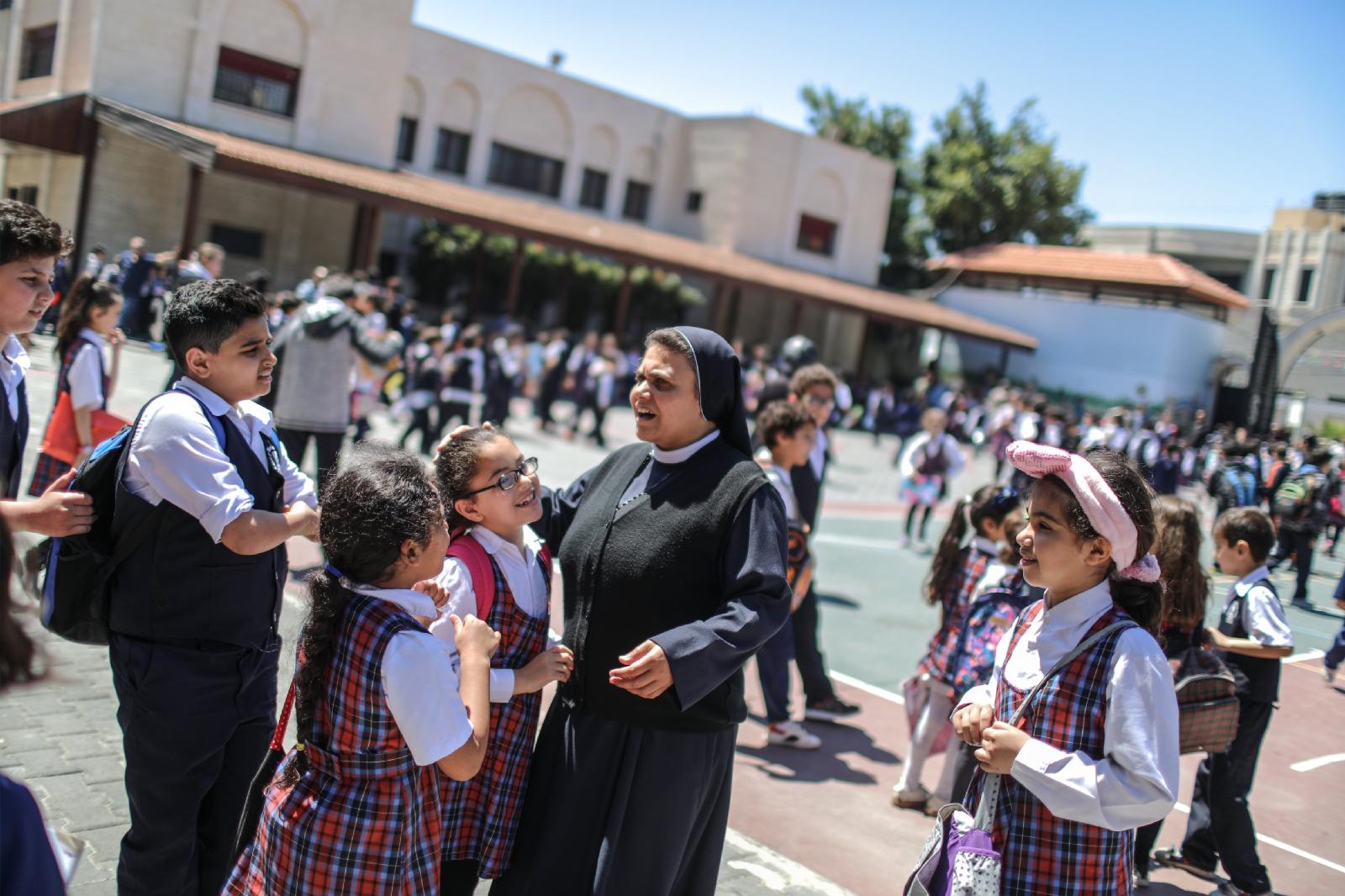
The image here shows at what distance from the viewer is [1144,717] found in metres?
2.36

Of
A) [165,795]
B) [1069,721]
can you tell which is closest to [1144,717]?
[1069,721]

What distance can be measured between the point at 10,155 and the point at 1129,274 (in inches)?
1280

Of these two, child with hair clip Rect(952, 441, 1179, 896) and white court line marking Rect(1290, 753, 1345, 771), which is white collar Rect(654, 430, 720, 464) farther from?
white court line marking Rect(1290, 753, 1345, 771)

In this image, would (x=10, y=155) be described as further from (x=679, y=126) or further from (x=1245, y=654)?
(x=679, y=126)

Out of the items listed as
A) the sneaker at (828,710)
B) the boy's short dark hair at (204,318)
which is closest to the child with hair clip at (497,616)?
the boy's short dark hair at (204,318)

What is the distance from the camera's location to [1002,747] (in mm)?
2443

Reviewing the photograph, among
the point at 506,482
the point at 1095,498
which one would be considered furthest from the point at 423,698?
the point at 1095,498

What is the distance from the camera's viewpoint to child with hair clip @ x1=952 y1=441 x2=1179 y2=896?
2.36 metres

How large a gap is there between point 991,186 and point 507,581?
148 feet

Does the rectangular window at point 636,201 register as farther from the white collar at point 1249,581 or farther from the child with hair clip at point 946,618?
the white collar at point 1249,581

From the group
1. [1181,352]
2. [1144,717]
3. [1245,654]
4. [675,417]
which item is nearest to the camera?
[1144,717]

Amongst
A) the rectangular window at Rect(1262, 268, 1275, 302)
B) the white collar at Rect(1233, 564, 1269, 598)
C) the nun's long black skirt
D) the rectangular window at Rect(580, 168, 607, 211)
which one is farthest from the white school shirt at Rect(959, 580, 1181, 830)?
the rectangular window at Rect(1262, 268, 1275, 302)

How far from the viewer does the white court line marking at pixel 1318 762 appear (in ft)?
20.7

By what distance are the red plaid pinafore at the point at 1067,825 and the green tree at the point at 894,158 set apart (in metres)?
46.2
